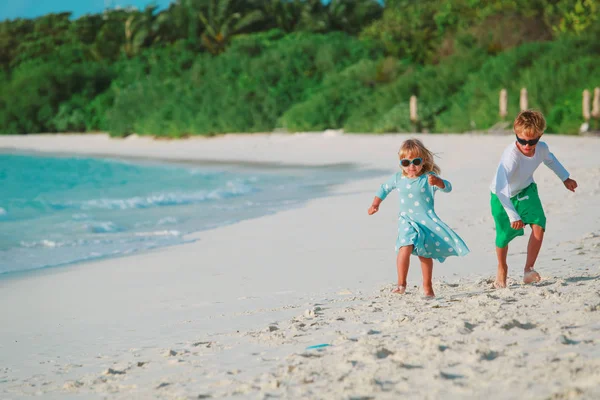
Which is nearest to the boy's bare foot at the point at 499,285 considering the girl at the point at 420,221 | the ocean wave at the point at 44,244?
the girl at the point at 420,221

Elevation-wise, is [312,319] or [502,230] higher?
[502,230]

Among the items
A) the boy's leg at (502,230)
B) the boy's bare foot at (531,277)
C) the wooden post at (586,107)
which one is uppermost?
the wooden post at (586,107)

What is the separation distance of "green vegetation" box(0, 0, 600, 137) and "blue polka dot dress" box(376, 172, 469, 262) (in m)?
18.4

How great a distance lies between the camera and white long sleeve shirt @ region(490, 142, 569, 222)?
5633 millimetres

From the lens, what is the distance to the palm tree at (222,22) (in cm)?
4850

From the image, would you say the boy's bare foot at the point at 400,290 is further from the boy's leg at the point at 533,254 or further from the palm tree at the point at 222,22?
the palm tree at the point at 222,22

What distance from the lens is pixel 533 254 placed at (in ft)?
18.8

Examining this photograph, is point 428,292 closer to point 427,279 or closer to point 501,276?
point 427,279

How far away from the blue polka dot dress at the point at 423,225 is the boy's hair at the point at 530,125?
60 cm

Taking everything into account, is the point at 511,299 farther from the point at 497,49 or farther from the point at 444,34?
the point at 444,34

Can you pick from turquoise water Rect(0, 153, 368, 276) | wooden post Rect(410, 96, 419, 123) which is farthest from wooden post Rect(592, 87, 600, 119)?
turquoise water Rect(0, 153, 368, 276)

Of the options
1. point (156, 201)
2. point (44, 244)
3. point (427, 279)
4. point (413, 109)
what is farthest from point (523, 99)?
point (427, 279)

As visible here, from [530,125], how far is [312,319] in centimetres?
195

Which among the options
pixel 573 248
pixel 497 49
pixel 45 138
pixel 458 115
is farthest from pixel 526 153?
pixel 45 138
